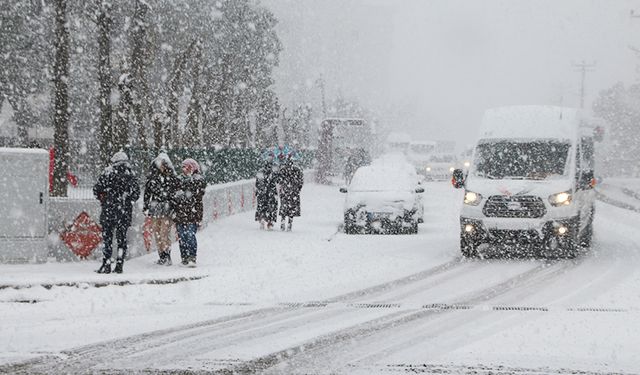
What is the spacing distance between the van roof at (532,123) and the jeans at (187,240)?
615 centimetres

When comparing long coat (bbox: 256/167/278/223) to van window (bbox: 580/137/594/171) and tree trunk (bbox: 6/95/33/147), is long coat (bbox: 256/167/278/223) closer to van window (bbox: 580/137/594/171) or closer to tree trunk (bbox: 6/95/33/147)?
van window (bbox: 580/137/594/171)

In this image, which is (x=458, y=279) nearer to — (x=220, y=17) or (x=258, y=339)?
(x=258, y=339)

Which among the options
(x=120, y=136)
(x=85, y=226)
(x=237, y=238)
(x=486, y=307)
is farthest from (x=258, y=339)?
(x=120, y=136)

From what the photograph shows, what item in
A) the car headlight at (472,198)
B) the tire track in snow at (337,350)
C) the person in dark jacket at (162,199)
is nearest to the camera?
the tire track in snow at (337,350)

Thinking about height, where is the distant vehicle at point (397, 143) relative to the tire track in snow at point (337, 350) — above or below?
above

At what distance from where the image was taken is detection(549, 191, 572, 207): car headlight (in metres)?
17.0

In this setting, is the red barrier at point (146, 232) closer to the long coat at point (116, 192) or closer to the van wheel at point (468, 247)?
the long coat at point (116, 192)

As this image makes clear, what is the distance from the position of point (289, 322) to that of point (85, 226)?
6071 millimetres

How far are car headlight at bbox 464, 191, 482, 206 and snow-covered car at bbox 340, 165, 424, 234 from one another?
4395 millimetres

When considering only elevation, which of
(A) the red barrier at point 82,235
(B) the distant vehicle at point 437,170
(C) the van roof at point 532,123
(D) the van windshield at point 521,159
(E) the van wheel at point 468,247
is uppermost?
(C) the van roof at point 532,123

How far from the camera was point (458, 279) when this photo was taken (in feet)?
47.4

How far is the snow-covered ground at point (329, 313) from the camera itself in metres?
8.20

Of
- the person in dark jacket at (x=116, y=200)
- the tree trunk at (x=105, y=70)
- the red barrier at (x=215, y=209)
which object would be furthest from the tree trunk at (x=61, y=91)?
the person in dark jacket at (x=116, y=200)

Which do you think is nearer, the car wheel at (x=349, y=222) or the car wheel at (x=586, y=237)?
the car wheel at (x=586, y=237)
